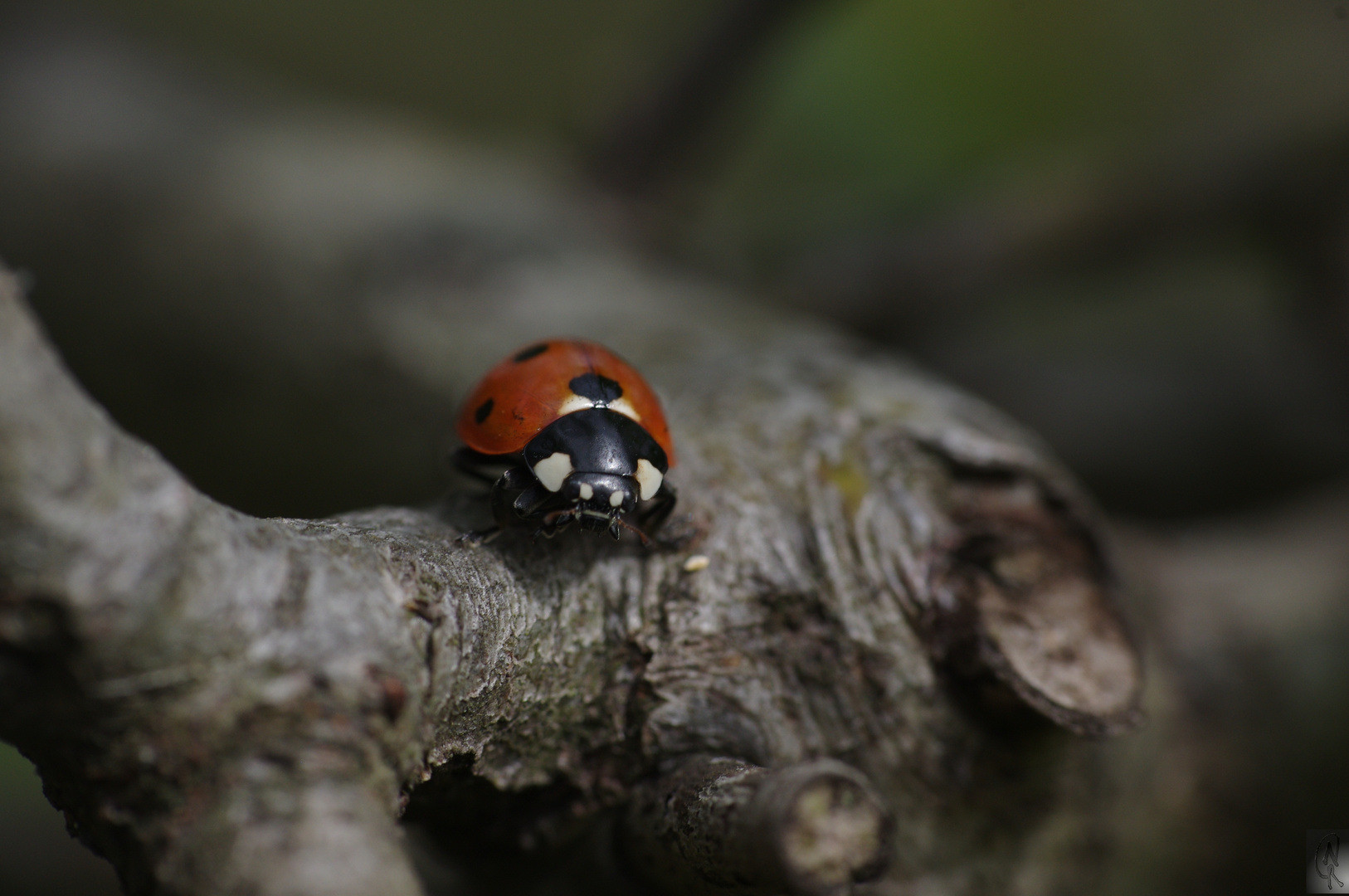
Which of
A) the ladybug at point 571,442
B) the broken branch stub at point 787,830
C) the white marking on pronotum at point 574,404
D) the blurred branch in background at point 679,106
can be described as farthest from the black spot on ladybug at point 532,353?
the blurred branch in background at point 679,106

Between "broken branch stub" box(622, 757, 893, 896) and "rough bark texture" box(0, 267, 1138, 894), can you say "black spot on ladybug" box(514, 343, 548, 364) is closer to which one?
"rough bark texture" box(0, 267, 1138, 894)

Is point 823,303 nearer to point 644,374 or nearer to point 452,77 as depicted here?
point 644,374

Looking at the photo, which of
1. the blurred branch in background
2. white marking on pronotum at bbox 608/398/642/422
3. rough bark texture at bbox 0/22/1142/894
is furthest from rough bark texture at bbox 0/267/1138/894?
the blurred branch in background

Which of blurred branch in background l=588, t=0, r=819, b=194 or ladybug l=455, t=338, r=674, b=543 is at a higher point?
blurred branch in background l=588, t=0, r=819, b=194

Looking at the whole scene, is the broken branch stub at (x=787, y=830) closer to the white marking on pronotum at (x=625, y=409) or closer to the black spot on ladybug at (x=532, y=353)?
the white marking on pronotum at (x=625, y=409)

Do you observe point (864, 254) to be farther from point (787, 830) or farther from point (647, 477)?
point (787, 830)
